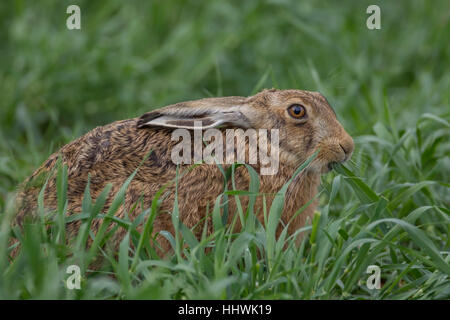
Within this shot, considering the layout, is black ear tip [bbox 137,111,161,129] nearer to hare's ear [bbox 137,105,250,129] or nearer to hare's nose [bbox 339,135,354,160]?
hare's ear [bbox 137,105,250,129]

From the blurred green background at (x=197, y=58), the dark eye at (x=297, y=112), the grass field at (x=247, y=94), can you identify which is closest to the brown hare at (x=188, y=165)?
the dark eye at (x=297, y=112)

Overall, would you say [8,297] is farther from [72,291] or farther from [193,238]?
[193,238]

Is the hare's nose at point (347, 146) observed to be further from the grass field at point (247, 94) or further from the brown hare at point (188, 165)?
the grass field at point (247, 94)

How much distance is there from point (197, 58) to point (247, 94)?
0.73 meters

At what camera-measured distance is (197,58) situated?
7801 mm

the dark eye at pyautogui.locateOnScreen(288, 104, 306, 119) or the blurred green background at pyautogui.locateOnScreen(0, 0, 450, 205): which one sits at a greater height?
the blurred green background at pyautogui.locateOnScreen(0, 0, 450, 205)

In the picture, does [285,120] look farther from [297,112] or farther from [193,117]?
[193,117]

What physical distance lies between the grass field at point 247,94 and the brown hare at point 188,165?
17 cm

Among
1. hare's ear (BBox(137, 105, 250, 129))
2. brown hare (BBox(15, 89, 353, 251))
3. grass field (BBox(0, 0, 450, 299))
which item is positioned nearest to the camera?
grass field (BBox(0, 0, 450, 299))

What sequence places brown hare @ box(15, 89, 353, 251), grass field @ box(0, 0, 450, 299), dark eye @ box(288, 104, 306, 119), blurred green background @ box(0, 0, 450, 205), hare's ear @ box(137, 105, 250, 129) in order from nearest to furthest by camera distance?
grass field @ box(0, 0, 450, 299) → brown hare @ box(15, 89, 353, 251) → hare's ear @ box(137, 105, 250, 129) → dark eye @ box(288, 104, 306, 119) → blurred green background @ box(0, 0, 450, 205)

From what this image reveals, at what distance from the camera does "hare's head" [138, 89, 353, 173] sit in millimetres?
4566

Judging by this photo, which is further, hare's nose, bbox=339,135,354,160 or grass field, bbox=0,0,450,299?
hare's nose, bbox=339,135,354,160

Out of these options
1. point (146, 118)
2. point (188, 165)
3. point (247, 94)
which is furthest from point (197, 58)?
point (188, 165)

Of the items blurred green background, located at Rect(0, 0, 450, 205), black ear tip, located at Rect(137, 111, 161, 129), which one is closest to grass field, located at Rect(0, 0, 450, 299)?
blurred green background, located at Rect(0, 0, 450, 205)
